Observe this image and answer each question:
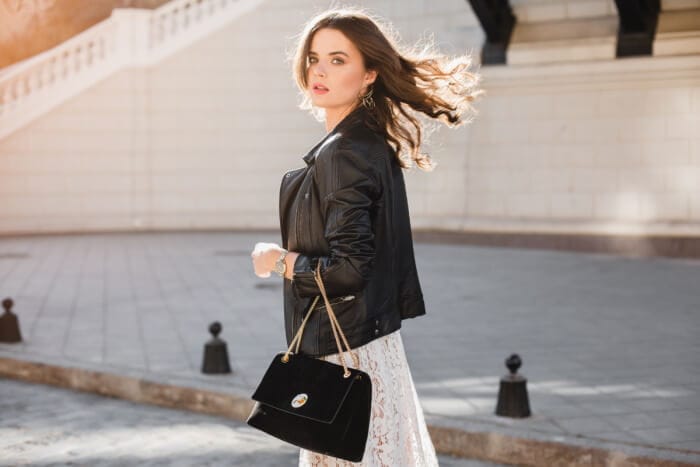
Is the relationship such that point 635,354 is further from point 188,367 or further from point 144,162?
point 144,162

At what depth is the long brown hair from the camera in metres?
3.28

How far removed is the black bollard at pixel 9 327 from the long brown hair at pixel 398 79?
234 inches

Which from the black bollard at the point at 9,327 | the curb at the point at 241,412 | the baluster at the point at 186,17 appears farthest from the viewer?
the baluster at the point at 186,17

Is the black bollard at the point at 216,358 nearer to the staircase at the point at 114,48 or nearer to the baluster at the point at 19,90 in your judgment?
the staircase at the point at 114,48

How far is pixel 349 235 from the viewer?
303cm

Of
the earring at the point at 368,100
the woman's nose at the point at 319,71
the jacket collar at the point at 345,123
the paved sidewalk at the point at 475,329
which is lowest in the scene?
the paved sidewalk at the point at 475,329

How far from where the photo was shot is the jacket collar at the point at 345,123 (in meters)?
3.22

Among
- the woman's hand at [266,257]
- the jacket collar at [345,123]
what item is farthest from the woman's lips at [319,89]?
the woman's hand at [266,257]

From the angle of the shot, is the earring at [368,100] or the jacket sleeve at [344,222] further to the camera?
the earring at [368,100]

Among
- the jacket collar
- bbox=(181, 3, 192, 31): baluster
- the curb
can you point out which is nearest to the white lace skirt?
the jacket collar

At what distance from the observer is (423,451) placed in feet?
11.1

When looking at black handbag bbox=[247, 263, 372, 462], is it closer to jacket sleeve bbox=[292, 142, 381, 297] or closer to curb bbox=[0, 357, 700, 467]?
jacket sleeve bbox=[292, 142, 381, 297]

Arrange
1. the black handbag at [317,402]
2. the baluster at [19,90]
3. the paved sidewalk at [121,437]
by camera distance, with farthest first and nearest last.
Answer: the baluster at [19,90] < the paved sidewalk at [121,437] < the black handbag at [317,402]

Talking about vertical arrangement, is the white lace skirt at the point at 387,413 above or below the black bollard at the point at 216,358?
above
